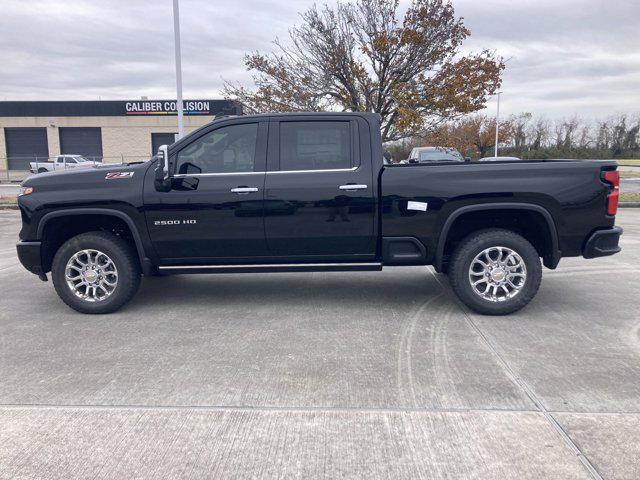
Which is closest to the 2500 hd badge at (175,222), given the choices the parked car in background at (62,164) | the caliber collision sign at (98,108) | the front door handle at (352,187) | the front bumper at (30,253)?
the front bumper at (30,253)

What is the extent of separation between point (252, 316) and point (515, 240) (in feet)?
8.95

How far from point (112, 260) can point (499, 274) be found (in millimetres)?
3911

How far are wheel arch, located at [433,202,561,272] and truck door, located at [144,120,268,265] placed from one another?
70.5 inches

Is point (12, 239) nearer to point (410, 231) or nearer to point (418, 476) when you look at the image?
point (410, 231)

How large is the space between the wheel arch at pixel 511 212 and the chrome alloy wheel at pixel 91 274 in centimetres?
333

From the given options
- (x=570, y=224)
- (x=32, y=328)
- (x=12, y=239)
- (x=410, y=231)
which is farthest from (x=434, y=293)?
(x=12, y=239)

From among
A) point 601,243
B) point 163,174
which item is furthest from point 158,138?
point 601,243

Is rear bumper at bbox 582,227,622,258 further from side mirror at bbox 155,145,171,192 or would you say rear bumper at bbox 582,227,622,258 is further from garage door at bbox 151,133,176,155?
garage door at bbox 151,133,176,155

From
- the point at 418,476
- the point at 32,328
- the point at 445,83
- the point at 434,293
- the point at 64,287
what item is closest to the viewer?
the point at 418,476

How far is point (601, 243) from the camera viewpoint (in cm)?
533

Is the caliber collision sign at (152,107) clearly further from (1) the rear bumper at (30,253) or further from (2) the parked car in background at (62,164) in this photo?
(1) the rear bumper at (30,253)

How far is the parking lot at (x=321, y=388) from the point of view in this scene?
2945 mm

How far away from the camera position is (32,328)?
523cm

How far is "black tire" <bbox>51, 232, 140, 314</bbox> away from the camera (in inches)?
219
